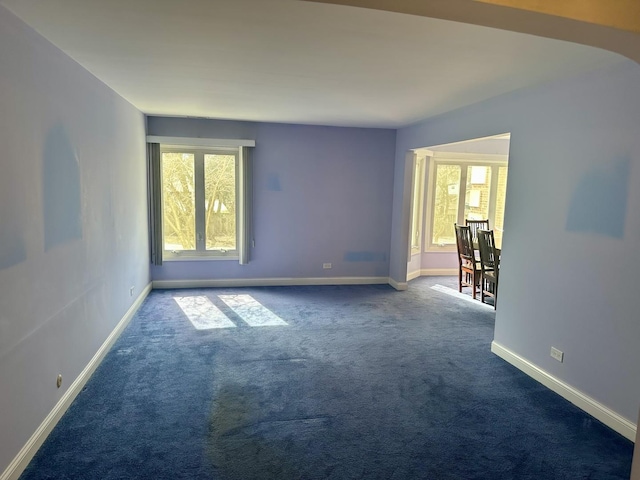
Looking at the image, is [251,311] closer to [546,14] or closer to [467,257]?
[467,257]

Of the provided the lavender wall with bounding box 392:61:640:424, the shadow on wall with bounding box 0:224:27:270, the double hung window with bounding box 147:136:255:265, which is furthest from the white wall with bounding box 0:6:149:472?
the lavender wall with bounding box 392:61:640:424

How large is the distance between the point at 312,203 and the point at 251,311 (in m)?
2.03

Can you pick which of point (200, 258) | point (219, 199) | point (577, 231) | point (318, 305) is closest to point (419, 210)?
point (318, 305)

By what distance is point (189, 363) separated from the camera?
3637 mm

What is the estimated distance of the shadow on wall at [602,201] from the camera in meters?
2.76

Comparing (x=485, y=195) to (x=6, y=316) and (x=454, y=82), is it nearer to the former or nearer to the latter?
(x=454, y=82)

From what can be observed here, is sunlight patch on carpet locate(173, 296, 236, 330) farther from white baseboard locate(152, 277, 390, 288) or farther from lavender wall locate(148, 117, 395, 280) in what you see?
lavender wall locate(148, 117, 395, 280)

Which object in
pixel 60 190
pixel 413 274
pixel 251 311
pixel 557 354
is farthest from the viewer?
pixel 413 274

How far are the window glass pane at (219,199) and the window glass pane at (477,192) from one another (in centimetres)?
421

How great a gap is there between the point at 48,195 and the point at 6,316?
2.79 ft

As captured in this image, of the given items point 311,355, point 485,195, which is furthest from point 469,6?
point 485,195

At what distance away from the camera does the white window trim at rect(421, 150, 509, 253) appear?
7359 mm

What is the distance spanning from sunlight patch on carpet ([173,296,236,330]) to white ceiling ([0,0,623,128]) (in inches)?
95.7

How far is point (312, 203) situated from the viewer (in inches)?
251
